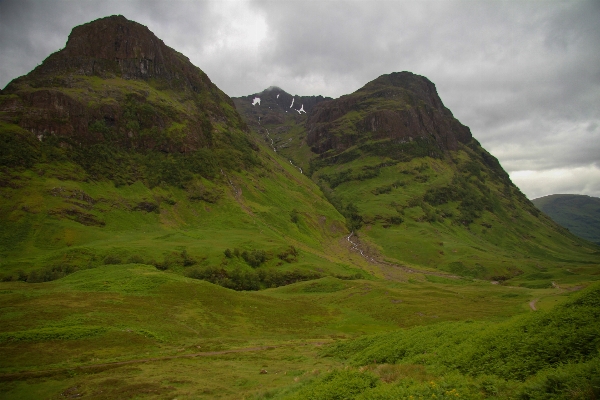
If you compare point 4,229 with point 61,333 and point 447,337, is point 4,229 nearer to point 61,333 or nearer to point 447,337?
point 61,333

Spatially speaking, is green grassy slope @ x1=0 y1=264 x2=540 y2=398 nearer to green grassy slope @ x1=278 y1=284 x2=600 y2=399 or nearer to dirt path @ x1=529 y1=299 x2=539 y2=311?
dirt path @ x1=529 y1=299 x2=539 y2=311

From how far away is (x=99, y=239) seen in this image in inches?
4727

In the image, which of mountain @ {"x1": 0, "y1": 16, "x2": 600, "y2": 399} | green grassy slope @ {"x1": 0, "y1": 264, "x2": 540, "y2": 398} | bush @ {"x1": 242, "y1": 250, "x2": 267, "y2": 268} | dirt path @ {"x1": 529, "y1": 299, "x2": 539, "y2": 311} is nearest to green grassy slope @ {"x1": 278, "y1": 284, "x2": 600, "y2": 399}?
mountain @ {"x1": 0, "y1": 16, "x2": 600, "y2": 399}

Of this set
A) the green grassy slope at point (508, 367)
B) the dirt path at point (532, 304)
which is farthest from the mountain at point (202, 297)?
the dirt path at point (532, 304)

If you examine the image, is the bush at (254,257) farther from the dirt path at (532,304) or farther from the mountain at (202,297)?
the dirt path at (532,304)

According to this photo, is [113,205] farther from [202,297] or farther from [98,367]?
[98,367]

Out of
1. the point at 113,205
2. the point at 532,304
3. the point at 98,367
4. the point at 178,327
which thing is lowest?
the point at 532,304

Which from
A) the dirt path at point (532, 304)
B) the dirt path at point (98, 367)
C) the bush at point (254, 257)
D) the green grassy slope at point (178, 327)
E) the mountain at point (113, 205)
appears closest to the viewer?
the dirt path at point (98, 367)

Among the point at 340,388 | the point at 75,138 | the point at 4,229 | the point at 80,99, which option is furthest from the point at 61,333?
the point at 80,99

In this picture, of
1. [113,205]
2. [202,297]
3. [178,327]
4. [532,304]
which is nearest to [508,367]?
[178,327]

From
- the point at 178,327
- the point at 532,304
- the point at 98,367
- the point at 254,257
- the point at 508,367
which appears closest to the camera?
the point at 508,367

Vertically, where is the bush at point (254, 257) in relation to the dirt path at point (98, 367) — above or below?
above

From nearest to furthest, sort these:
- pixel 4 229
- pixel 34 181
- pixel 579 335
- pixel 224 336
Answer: pixel 579 335 < pixel 224 336 < pixel 4 229 < pixel 34 181

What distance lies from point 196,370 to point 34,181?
466 feet
